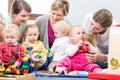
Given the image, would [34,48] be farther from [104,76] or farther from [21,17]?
[104,76]

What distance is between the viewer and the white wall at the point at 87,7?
1.98 m

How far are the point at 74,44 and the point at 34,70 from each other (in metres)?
0.22

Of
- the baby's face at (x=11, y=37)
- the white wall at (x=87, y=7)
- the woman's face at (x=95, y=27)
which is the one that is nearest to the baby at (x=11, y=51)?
the baby's face at (x=11, y=37)

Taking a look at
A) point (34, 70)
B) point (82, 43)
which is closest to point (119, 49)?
point (82, 43)

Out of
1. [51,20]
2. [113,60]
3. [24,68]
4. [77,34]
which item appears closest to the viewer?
[113,60]

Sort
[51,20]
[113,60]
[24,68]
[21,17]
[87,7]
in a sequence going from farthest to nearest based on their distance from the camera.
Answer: [87,7]
[51,20]
[21,17]
[24,68]
[113,60]

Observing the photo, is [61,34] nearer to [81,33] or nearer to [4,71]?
[81,33]

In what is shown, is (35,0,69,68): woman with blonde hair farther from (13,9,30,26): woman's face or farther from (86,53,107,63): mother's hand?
(86,53,107,63): mother's hand

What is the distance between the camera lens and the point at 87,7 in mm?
2010

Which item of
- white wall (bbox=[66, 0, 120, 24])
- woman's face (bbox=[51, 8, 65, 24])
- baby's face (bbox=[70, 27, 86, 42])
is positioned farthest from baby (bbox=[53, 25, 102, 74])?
white wall (bbox=[66, 0, 120, 24])

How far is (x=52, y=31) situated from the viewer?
156 cm

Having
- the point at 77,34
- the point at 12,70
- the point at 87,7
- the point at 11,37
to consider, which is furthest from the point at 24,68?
the point at 87,7

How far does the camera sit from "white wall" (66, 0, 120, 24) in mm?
1977

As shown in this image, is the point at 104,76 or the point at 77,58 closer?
the point at 104,76
